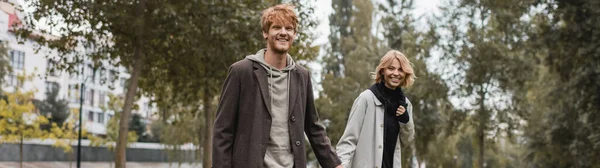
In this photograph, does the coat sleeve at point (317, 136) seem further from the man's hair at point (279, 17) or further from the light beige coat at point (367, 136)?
the light beige coat at point (367, 136)

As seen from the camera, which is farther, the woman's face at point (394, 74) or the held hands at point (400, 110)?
the held hands at point (400, 110)

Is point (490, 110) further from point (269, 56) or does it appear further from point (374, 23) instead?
point (269, 56)

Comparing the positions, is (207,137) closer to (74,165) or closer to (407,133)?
(407,133)

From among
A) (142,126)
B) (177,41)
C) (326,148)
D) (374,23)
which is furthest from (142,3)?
(142,126)

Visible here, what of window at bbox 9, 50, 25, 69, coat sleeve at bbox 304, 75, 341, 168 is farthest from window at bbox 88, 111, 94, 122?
coat sleeve at bbox 304, 75, 341, 168

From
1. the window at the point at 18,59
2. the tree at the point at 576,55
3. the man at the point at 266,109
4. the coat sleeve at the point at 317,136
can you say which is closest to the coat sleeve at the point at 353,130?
the coat sleeve at the point at 317,136

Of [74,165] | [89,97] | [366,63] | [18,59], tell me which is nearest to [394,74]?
[366,63]

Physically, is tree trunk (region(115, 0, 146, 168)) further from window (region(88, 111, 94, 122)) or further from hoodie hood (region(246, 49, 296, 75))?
window (region(88, 111, 94, 122))

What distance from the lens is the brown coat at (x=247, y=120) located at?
477 cm

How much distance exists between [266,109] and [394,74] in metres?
2.84

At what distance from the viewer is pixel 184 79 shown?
30.0 meters

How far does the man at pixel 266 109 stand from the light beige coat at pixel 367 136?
8.69 feet

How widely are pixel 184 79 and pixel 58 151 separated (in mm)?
40167

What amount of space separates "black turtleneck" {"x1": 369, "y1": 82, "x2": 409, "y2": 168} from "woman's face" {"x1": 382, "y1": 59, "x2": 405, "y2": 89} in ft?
0.36
